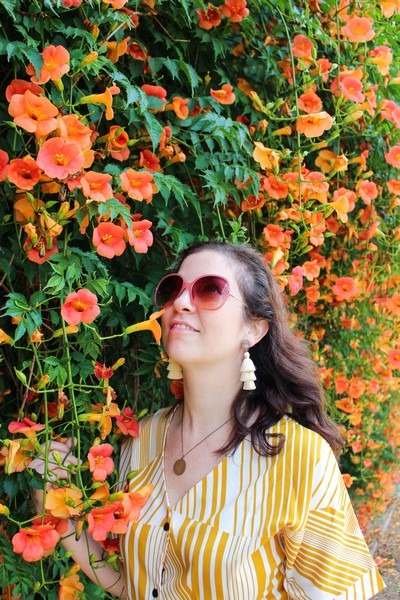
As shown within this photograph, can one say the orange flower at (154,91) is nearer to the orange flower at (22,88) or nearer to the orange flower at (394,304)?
the orange flower at (22,88)

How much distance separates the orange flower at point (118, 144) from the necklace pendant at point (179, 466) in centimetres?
94

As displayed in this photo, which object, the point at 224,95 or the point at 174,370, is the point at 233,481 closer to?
the point at 174,370

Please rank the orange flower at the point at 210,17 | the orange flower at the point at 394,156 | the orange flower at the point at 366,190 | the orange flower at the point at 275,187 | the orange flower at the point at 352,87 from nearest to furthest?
the orange flower at the point at 210,17
the orange flower at the point at 275,187
the orange flower at the point at 352,87
the orange flower at the point at 366,190
the orange flower at the point at 394,156

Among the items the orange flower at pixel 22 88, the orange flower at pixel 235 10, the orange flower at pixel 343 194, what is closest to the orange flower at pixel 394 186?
the orange flower at pixel 343 194

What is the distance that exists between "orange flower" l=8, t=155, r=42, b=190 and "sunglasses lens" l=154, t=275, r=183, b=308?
0.52m

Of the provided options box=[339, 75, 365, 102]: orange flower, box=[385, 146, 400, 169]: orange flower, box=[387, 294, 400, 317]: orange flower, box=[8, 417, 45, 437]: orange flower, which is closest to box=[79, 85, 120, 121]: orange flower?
box=[8, 417, 45, 437]: orange flower

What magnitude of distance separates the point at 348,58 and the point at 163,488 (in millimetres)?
2105

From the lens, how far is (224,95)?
2535 mm

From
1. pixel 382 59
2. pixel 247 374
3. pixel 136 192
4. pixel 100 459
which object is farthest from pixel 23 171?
pixel 382 59

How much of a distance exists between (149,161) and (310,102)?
0.87 m

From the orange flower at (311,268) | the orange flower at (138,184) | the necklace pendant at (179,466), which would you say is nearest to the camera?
the orange flower at (138,184)

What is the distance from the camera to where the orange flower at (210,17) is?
8.17 feet

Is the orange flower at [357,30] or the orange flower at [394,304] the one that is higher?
the orange flower at [357,30]

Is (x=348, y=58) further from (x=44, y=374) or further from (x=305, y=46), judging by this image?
(x=44, y=374)
